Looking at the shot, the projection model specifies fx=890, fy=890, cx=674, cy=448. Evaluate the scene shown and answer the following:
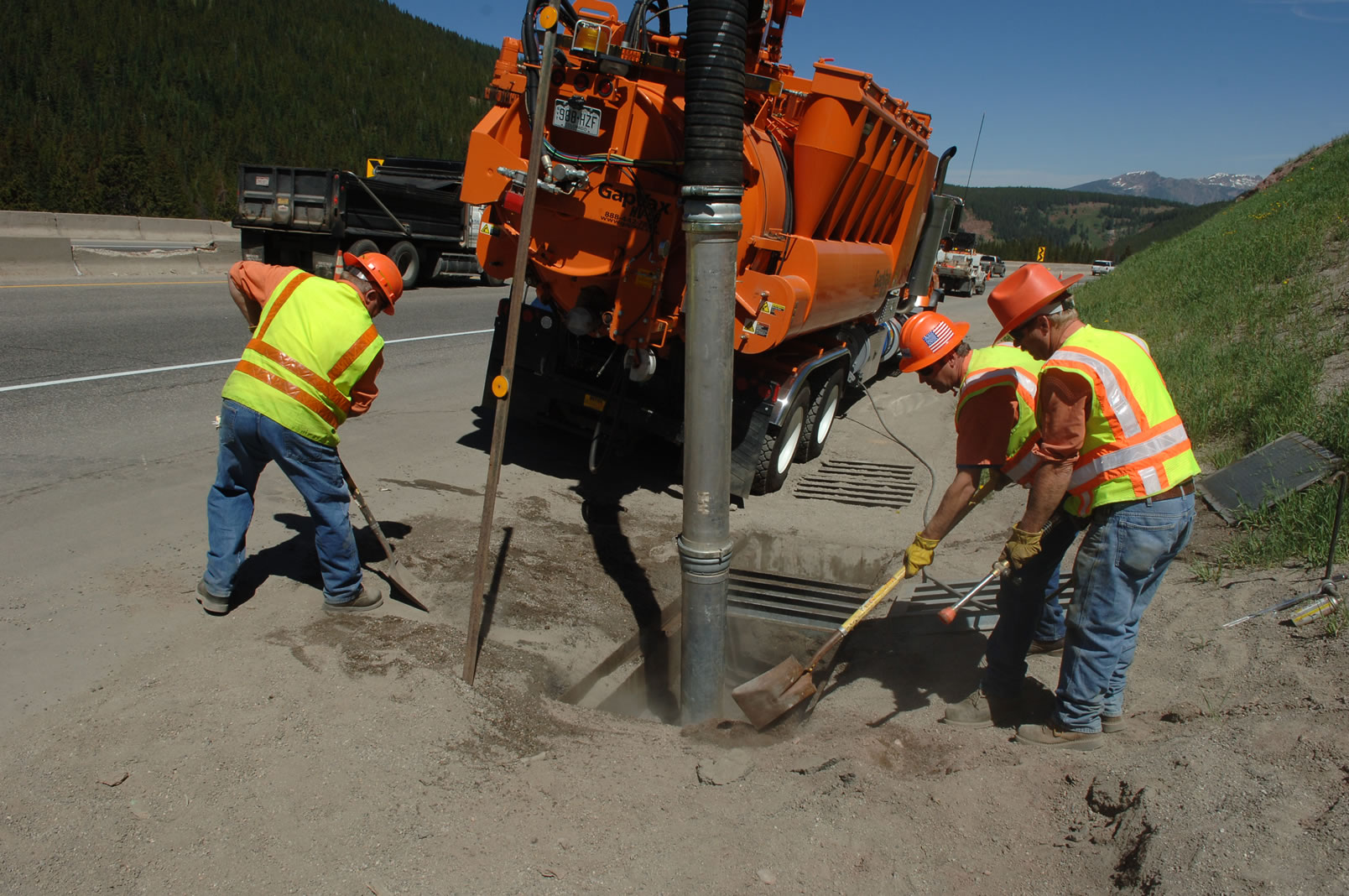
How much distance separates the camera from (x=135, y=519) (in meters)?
4.76

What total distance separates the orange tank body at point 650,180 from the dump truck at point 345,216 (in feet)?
27.0

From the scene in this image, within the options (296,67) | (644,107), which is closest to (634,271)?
(644,107)

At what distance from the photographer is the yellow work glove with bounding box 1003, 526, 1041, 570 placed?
3283 mm

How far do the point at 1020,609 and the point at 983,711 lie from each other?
49 cm

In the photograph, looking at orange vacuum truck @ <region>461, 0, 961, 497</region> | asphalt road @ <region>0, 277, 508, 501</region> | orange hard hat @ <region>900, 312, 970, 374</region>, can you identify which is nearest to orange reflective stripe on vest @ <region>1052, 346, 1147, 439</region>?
orange hard hat @ <region>900, 312, 970, 374</region>

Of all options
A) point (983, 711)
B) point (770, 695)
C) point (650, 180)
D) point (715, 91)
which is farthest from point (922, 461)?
point (715, 91)

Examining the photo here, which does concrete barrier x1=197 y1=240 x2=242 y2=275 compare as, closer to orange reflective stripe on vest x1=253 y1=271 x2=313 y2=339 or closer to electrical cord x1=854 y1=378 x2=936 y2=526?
electrical cord x1=854 y1=378 x2=936 y2=526

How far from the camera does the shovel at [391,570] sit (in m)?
4.27

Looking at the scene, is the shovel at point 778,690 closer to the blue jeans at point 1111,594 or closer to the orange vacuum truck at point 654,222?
the blue jeans at point 1111,594

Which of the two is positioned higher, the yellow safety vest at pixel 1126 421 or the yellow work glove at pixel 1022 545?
the yellow safety vest at pixel 1126 421

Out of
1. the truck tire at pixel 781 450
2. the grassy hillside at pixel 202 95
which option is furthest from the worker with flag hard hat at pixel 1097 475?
the grassy hillside at pixel 202 95

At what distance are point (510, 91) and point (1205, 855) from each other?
5246mm

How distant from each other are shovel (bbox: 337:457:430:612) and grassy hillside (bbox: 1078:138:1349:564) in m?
4.28

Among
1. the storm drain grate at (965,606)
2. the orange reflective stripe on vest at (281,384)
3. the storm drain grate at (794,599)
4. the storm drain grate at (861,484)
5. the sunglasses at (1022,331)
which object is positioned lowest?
the storm drain grate at (794,599)
